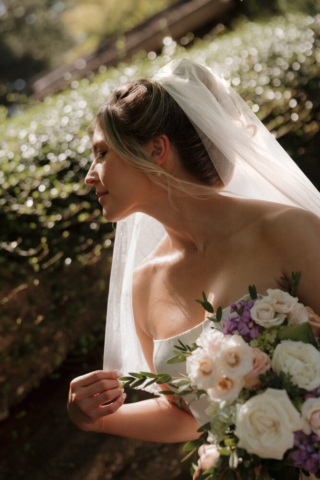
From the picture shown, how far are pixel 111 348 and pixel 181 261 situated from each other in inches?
26.1

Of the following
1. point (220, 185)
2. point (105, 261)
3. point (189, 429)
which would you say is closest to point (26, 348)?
point (105, 261)

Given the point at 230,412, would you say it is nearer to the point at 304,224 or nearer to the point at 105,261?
the point at 304,224

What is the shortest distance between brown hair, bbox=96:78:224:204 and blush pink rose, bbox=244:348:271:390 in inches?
35.9

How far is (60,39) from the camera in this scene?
3603 centimetres

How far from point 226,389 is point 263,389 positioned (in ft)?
0.39

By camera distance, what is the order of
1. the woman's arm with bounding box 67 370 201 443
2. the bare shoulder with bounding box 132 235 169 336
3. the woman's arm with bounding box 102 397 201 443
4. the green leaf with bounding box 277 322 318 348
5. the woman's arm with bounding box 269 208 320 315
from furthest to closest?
the bare shoulder with bounding box 132 235 169 336, the woman's arm with bounding box 102 397 201 443, the woman's arm with bounding box 67 370 201 443, the woman's arm with bounding box 269 208 320 315, the green leaf with bounding box 277 322 318 348

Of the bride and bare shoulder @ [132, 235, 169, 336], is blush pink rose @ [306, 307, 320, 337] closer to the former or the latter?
the bride

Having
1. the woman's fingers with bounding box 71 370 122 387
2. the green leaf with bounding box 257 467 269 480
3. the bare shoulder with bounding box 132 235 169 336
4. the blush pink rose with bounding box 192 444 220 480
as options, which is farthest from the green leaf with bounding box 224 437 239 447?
the bare shoulder with bounding box 132 235 169 336

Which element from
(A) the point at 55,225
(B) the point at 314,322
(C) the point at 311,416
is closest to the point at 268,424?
(C) the point at 311,416

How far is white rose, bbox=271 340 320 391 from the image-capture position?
127 centimetres

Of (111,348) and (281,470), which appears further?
(111,348)

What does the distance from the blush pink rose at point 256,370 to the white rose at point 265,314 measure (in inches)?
4.3

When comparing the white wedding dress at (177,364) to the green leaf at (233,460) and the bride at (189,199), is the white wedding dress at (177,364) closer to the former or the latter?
the bride at (189,199)

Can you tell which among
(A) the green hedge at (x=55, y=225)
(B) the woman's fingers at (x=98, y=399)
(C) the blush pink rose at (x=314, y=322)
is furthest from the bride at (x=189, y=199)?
(A) the green hedge at (x=55, y=225)
